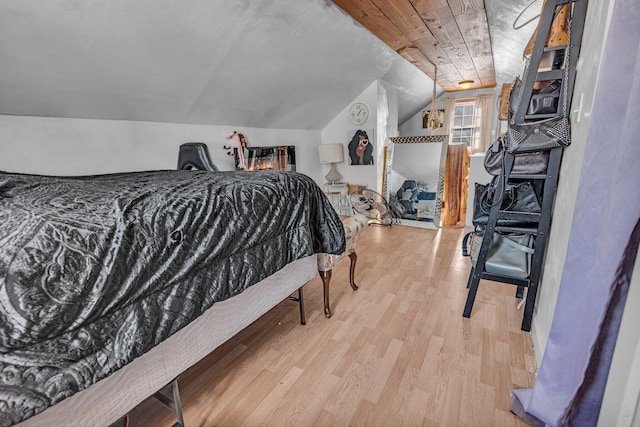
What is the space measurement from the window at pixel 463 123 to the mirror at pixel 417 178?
63.6 inches

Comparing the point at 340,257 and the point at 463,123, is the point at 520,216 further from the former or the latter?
the point at 463,123

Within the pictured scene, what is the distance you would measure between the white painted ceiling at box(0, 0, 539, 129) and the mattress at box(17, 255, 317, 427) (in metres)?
1.78

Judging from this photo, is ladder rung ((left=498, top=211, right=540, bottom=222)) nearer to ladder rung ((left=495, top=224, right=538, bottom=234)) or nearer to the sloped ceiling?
ladder rung ((left=495, top=224, right=538, bottom=234))

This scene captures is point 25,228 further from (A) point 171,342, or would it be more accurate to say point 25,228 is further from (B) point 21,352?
(A) point 171,342

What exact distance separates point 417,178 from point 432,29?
2.00m

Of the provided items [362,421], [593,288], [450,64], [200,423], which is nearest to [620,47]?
[593,288]

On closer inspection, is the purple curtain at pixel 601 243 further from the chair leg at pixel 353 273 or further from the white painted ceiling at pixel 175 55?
the white painted ceiling at pixel 175 55

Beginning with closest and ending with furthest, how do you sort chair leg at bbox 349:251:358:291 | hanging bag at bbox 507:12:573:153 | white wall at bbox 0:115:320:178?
1. hanging bag at bbox 507:12:573:153
2. white wall at bbox 0:115:320:178
3. chair leg at bbox 349:251:358:291

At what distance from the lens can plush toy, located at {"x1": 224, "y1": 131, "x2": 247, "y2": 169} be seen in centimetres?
342

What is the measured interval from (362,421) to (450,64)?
13.6ft

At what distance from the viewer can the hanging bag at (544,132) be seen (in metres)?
1.44

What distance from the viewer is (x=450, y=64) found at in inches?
150

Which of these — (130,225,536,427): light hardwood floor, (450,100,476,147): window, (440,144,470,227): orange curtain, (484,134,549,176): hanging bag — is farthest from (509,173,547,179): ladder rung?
(450,100,476,147): window

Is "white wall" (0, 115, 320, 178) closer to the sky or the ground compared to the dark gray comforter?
closer to the sky
